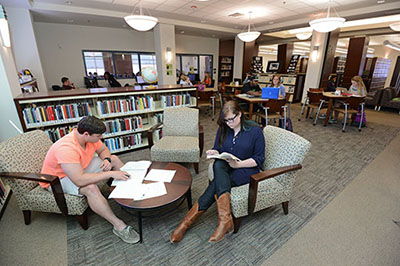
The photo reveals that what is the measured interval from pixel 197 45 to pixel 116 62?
12.9 ft

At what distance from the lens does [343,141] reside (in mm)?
3910

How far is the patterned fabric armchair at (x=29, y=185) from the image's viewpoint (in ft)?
5.01

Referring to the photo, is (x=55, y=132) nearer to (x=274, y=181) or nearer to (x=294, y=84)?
(x=274, y=181)

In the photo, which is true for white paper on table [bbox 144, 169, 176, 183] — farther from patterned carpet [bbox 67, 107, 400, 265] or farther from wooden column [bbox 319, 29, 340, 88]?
wooden column [bbox 319, 29, 340, 88]

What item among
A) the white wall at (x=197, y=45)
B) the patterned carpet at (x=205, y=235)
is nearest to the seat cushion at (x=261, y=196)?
the patterned carpet at (x=205, y=235)

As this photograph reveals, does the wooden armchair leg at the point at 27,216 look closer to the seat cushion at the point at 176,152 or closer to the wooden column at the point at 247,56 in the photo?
the seat cushion at the point at 176,152

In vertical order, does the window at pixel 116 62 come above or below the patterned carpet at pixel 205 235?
above

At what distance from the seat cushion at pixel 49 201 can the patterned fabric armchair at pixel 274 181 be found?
130 centimetres

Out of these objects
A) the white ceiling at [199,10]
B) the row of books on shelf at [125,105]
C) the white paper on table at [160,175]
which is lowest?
the white paper on table at [160,175]

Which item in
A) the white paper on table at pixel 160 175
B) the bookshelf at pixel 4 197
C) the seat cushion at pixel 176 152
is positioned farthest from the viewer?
the seat cushion at pixel 176 152

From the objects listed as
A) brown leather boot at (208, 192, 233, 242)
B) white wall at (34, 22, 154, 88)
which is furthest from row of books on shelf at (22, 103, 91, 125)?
white wall at (34, 22, 154, 88)

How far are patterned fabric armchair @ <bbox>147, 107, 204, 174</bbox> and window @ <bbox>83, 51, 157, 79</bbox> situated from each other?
465cm

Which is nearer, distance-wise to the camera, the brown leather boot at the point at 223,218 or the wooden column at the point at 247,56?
the brown leather boot at the point at 223,218

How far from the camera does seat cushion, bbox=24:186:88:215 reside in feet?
Result: 5.25
